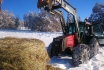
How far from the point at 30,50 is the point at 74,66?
3235mm

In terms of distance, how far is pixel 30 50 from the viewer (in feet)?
12.2

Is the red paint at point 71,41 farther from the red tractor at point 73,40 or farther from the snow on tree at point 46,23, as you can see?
the snow on tree at point 46,23

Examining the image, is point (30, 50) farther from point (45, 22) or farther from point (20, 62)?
point (45, 22)

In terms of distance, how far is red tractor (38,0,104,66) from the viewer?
6.27 m

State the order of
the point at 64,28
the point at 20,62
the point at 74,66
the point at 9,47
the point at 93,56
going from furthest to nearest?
the point at 64,28
the point at 93,56
the point at 74,66
the point at 9,47
the point at 20,62

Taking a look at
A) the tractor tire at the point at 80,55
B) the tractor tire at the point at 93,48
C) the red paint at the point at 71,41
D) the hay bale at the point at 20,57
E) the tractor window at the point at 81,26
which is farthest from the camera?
the tractor window at the point at 81,26

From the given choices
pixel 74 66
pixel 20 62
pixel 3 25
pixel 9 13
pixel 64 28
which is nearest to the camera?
pixel 20 62

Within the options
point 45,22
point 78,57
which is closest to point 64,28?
point 78,57

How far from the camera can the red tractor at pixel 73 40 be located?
6.27 metres

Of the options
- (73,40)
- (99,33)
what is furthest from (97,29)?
(73,40)

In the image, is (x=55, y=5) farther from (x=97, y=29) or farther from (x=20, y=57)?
(x=97, y=29)

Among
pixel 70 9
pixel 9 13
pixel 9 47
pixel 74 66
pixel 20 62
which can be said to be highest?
pixel 9 13

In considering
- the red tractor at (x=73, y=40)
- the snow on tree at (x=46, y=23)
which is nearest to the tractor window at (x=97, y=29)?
the red tractor at (x=73, y=40)

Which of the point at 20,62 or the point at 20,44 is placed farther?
the point at 20,44
